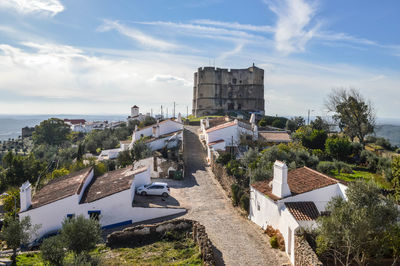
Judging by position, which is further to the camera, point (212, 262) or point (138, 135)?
point (138, 135)

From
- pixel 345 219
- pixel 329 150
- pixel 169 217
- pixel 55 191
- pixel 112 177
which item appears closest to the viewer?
pixel 345 219

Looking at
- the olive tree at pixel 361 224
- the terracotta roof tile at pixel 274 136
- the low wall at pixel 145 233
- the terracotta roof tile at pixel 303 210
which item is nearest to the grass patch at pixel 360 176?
the terracotta roof tile at pixel 303 210

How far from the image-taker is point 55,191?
2003 cm

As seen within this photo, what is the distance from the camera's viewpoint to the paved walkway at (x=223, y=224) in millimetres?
12617

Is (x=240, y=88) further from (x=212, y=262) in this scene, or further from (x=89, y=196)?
(x=212, y=262)

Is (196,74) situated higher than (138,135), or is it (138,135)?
(196,74)

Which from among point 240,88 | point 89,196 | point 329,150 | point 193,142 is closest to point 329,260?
point 89,196

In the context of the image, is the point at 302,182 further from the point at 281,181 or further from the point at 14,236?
the point at 14,236

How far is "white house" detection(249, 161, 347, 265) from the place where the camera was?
42.3ft

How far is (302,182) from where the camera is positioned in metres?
15.5

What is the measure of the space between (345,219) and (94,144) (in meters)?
45.7

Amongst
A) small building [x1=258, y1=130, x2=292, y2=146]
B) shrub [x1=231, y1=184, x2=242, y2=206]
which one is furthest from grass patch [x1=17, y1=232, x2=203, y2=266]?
small building [x1=258, y1=130, x2=292, y2=146]

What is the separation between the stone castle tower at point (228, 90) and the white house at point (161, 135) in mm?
30025

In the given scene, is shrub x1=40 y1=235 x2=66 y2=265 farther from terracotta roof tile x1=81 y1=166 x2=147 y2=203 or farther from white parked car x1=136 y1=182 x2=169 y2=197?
white parked car x1=136 y1=182 x2=169 y2=197
